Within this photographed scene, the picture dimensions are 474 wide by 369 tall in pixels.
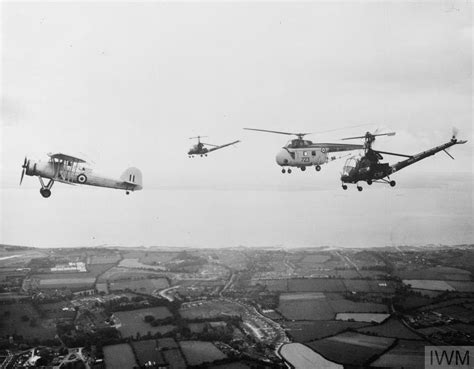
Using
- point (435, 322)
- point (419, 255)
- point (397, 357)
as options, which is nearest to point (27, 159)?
point (397, 357)

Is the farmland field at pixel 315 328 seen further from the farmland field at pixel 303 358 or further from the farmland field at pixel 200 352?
the farmland field at pixel 200 352

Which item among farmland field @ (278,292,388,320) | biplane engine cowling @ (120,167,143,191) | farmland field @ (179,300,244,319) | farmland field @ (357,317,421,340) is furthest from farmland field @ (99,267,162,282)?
biplane engine cowling @ (120,167,143,191)

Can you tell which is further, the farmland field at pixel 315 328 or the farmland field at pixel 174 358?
the farmland field at pixel 315 328

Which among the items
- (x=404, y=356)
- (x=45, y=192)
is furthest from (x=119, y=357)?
(x=404, y=356)

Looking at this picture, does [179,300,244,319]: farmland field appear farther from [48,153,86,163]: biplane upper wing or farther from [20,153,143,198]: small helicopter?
[48,153,86,163]: biplane upper wing

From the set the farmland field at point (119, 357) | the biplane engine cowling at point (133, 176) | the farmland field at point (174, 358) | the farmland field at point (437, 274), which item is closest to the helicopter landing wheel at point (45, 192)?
the biplane engine cowling at point (133, 176)

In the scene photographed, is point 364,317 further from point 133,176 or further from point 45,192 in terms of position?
point 45,192
